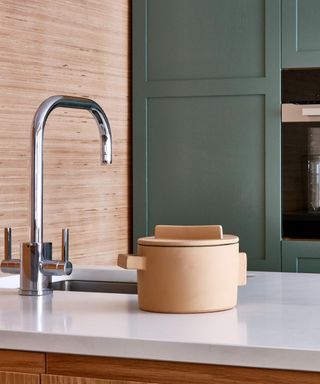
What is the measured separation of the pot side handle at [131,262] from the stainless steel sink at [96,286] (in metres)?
0.53

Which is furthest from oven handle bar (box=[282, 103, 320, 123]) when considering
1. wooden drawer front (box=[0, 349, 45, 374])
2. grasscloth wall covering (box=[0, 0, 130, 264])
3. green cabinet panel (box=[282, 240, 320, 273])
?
wooden drawer front (box=[0, 349, 45, 374])

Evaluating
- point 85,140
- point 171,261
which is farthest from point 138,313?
point 85,140

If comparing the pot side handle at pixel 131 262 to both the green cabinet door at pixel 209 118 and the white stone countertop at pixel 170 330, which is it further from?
the green cabinet door at pixel 209 118

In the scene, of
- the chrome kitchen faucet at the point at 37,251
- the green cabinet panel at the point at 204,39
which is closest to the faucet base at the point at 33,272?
the chrome kitchen faucet at the point at 37,251

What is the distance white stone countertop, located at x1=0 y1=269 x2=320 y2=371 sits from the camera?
1021 mm

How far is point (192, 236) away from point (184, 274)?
0.46 feet

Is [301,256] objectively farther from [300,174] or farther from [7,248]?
[7,248]

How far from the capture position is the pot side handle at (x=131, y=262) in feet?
4.23

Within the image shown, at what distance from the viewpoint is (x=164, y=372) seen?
107 cm

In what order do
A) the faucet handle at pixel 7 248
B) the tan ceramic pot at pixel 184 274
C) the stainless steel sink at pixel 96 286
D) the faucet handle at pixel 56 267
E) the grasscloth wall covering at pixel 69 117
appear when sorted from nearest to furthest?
the tan ceramic pot at pixel 184 274, the faucet handle at pixel 56 267, the faucet handle at pixel 7 248, the stainless steel sink at pixel 96 286, the grasscloth wall covering at pixel 69 117

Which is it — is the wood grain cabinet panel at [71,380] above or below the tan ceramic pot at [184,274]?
below

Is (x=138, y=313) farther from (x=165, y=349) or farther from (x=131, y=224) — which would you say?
(x=131, y=224)

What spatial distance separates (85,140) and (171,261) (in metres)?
1.85

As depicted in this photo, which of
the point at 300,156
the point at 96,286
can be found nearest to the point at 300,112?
the point at 300,156
